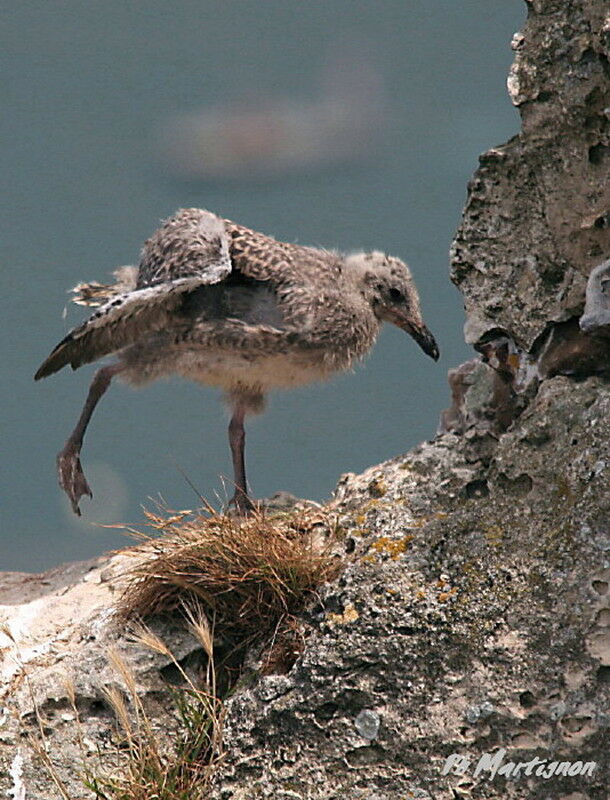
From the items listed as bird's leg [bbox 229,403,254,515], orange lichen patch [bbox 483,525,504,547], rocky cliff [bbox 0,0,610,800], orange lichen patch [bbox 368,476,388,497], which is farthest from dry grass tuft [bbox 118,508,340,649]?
bird's leg [bbox 229,403,254,515]

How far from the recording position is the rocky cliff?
214 inches

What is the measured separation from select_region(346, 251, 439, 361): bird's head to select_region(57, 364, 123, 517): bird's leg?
1917 mm

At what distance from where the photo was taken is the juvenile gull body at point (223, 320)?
816 cm

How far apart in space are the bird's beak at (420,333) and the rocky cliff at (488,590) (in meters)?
1.95

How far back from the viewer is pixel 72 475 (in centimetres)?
841

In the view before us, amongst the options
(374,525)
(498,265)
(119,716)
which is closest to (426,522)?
(374,525)

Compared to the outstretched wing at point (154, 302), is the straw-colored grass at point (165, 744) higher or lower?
lower

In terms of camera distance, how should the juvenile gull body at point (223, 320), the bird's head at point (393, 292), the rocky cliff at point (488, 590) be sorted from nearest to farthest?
the rocky cliff at point (488, 590), the juvenile gull body at point (223, 320), the bird's head at point (393, 292)

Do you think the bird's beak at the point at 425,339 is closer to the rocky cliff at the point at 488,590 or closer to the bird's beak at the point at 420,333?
the bird's beak at the point at 420,333

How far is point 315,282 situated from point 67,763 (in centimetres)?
391

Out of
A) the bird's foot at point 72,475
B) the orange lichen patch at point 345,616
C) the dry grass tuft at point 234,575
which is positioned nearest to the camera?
the orange lichen patch at point 345,616

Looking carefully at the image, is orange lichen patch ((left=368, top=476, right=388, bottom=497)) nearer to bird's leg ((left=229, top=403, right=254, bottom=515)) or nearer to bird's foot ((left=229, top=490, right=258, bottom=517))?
bird's foot ((left=229, top=490, right=258, bottom=517))
